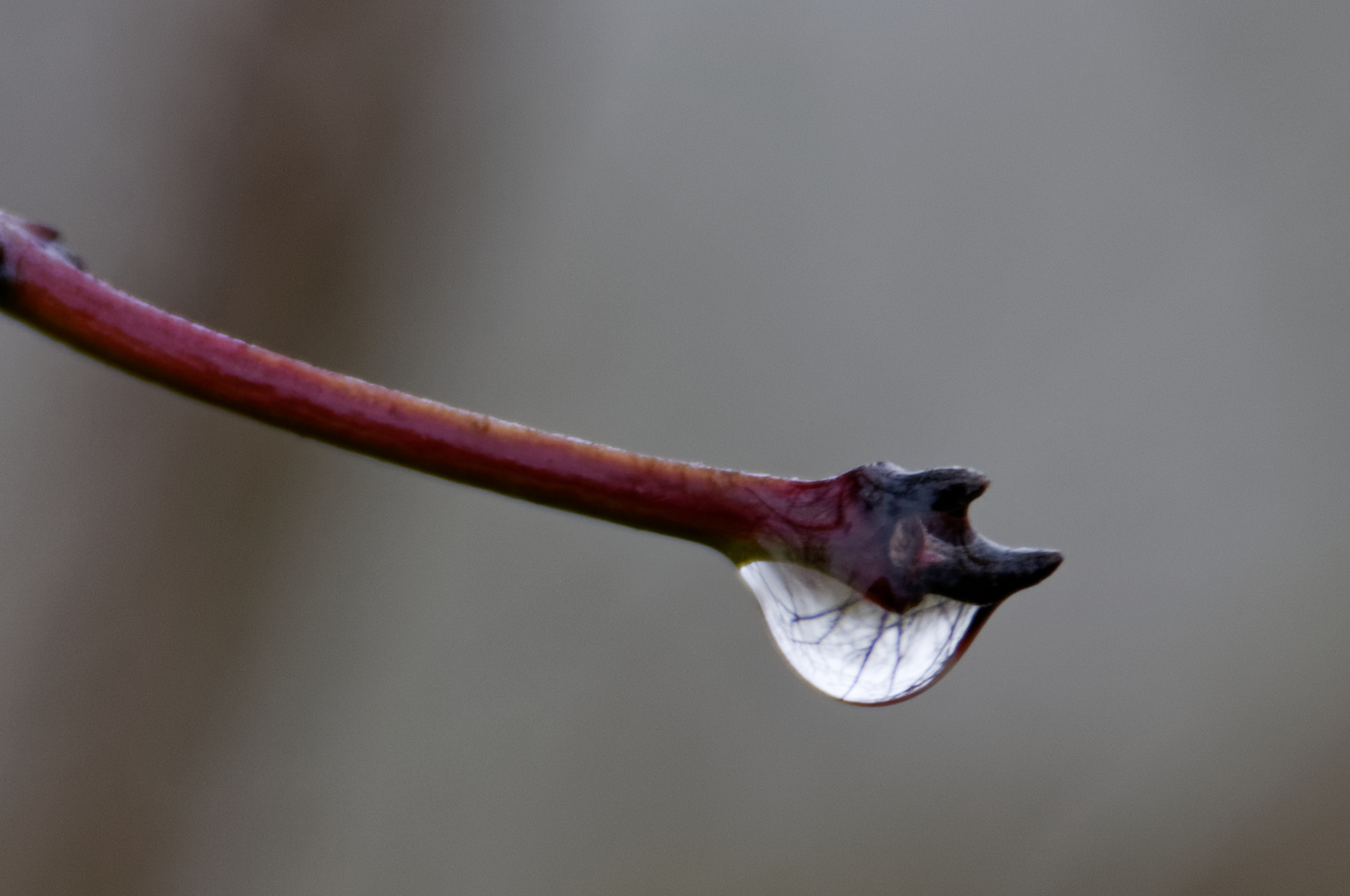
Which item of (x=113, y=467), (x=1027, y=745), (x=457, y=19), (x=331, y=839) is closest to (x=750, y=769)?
(x=1027, y=745)

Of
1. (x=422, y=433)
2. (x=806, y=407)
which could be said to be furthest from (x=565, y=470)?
(x=806, y=407)

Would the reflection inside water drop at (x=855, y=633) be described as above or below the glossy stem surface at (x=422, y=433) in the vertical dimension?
below

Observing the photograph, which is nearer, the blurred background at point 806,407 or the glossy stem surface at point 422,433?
the glossy stem surface at point 422,433

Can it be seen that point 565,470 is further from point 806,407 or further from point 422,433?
point 806,407

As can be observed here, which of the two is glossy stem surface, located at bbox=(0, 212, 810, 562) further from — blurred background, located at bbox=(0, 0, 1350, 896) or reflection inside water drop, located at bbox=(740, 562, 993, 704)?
blurred background, located at bbox=(0, 0, 1350, 896)

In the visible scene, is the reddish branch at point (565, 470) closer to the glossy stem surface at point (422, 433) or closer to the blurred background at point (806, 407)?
the glossy stem surface at point (422, 433)

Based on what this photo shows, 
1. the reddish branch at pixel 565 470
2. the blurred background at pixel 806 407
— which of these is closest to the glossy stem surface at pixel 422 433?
the reddish branch at pixel 565 470
